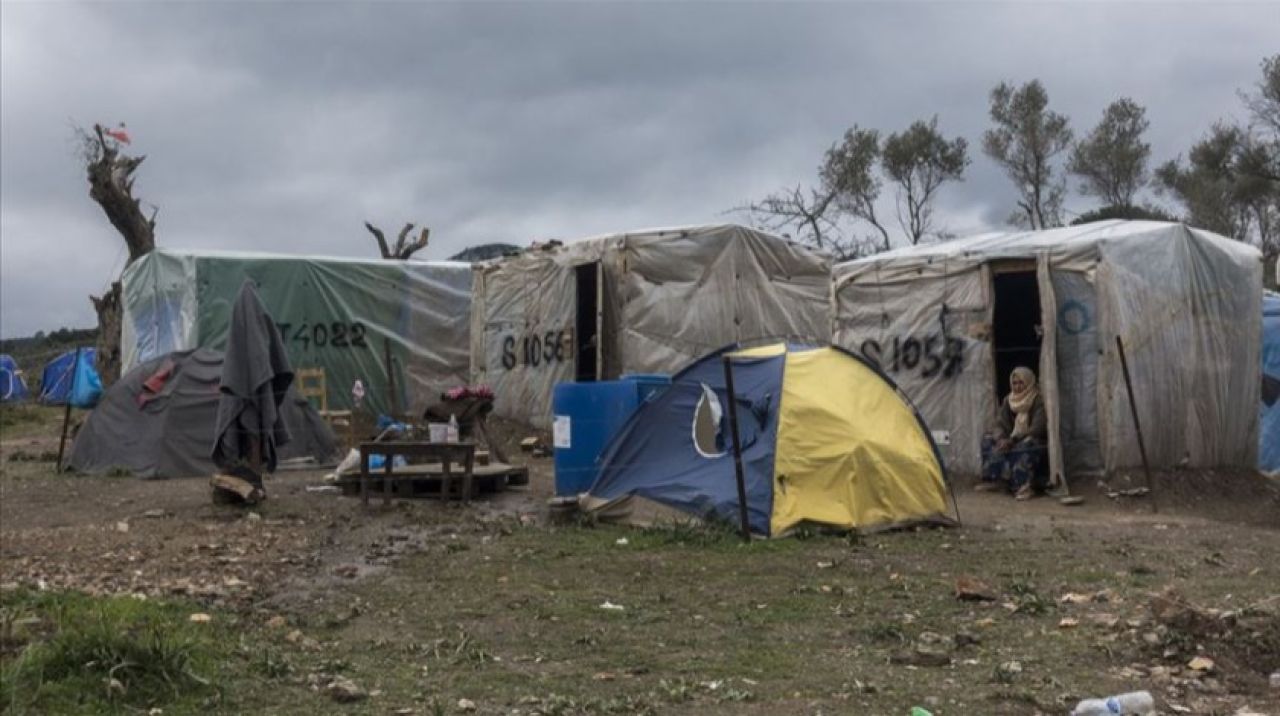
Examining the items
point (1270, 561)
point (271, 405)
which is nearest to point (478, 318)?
point (271, 405)

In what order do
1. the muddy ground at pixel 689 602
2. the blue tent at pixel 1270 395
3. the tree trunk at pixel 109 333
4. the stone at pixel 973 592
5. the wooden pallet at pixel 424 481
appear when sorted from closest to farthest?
the muddy ground at pixel 689 602
the stone at pixel 973 592
the wooden pallet at pixel 424 481
the blue tent at pixel 1270 395
the tree trunk at pixel 109 333

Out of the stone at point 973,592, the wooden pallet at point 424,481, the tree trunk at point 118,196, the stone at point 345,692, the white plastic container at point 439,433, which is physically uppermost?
the tree trunk at point 118,196

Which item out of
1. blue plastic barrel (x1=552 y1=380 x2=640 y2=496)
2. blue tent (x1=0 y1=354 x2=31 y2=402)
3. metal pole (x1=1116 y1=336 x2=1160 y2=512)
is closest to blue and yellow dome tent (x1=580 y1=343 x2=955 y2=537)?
blue plastic barrel (x1=552 y1=380 x2=640 y2=496)

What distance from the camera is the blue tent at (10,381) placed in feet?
94.7

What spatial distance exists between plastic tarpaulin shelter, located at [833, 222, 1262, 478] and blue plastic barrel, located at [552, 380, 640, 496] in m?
4.23

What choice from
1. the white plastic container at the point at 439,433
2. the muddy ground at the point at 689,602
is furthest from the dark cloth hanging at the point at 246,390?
the white plastic container at the point at 439,433

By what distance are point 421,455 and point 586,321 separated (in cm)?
635

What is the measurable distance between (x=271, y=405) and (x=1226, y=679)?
808 centimetres

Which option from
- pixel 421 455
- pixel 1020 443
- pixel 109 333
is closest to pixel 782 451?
pixel 421 455

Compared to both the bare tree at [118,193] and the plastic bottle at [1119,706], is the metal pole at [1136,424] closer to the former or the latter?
the plastic bottle at [1119,706]

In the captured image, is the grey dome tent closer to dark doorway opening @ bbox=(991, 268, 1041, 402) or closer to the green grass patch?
dark doorway opening @ bbox=(991, 268, 1041, 402)

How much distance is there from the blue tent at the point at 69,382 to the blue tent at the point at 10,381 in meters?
0.50

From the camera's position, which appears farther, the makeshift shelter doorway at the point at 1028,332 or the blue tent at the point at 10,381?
the blue tent at the point at 10,381

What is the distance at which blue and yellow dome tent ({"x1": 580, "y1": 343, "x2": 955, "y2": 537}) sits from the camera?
29.4 feet
